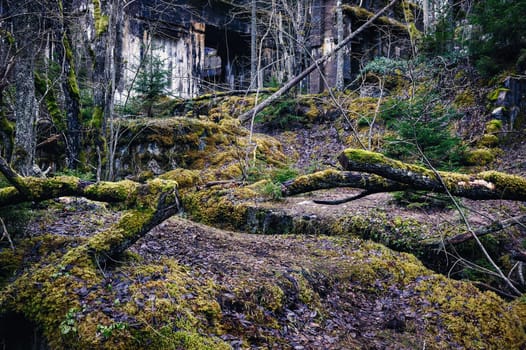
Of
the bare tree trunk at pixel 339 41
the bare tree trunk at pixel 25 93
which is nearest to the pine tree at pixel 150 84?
the bare tree trunk at pixel 25 93

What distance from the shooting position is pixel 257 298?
3826mm

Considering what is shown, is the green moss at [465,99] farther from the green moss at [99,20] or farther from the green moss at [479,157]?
the green moss at [99,20]

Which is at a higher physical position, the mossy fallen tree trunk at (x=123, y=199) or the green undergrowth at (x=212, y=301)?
the mossy fallen tree trunk at (x=123, y=199)

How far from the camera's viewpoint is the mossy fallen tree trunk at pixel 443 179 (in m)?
4.68

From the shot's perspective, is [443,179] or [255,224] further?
[255,224]

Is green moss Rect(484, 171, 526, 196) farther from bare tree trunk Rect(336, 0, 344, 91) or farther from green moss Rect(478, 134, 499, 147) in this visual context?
bare tree trunk Rect(336, 0, 344, 91)

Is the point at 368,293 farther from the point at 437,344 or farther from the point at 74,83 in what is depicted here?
the point at 74,83

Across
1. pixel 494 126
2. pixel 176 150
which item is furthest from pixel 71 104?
pixel 494 126

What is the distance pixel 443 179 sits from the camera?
498 centimetres

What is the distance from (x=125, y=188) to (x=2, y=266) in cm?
143

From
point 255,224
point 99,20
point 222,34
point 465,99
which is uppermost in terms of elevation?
point 222,34

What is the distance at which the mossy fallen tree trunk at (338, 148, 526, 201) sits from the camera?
4.68 m

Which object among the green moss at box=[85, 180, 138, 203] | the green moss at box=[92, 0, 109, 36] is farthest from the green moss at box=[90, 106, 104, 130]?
the green moss at box=[85, 180, 138, 203]

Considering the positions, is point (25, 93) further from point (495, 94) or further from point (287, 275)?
point (495, 94)
